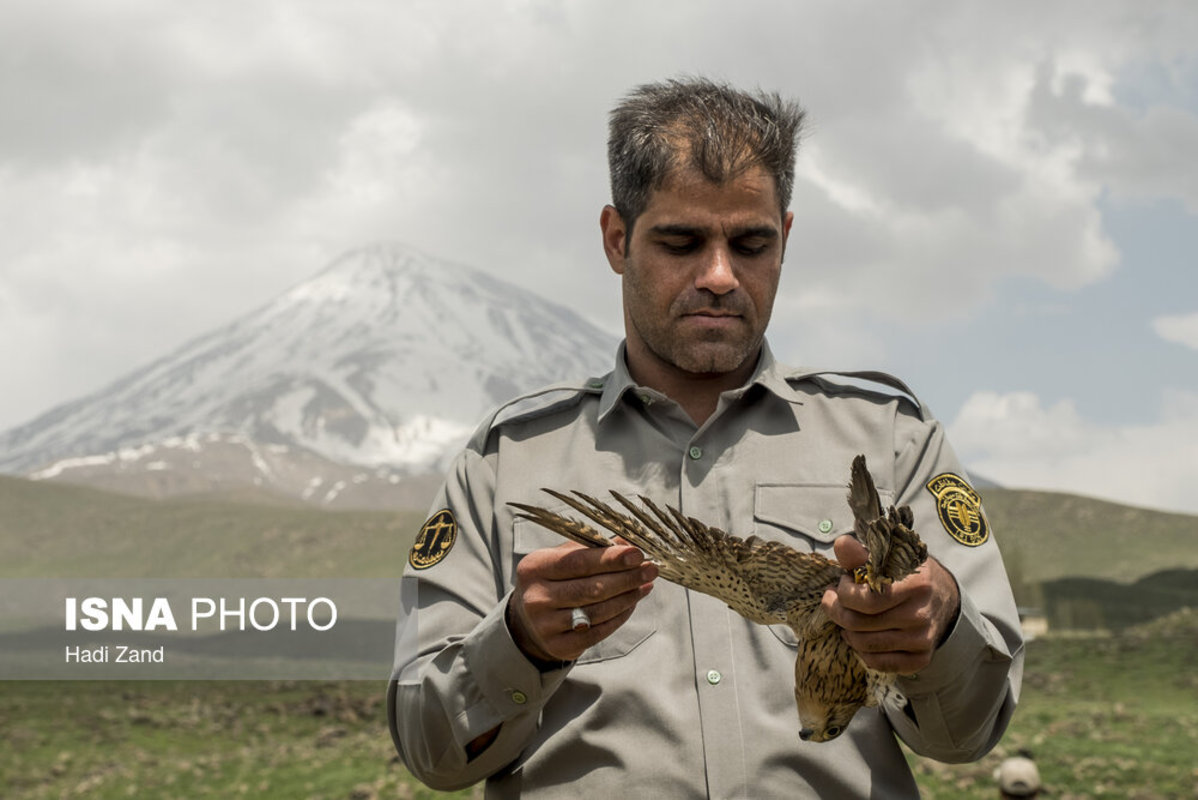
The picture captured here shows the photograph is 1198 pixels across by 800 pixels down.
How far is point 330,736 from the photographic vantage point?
94.7ft

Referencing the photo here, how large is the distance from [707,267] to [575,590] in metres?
1.41

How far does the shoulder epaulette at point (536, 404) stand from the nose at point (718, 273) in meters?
0.73

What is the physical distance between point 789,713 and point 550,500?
1.08 metres

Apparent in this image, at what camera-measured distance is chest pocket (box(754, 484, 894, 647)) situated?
4332 millimetres

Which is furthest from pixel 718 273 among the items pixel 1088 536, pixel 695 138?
pixel 1088 536

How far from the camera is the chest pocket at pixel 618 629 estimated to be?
420 cm

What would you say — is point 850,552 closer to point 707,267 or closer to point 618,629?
point 618,629

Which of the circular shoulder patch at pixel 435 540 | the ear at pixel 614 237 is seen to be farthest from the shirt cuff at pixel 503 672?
the ear at pixel 614 237

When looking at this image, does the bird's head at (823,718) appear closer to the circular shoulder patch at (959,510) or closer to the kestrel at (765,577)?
the kestrel at (765,577)

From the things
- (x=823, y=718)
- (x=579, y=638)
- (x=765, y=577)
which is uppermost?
(x=765, y=577)

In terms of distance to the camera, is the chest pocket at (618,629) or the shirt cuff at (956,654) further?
the chest pocket at (618,629)

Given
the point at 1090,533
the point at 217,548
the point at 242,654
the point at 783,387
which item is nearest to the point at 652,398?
the point at 783,387

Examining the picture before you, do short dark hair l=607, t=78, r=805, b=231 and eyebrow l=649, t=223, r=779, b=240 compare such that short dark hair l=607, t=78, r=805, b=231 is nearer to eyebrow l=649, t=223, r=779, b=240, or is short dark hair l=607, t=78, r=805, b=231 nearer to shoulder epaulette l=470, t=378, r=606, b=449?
eyebrow l=649, t=223, r=779, b=240

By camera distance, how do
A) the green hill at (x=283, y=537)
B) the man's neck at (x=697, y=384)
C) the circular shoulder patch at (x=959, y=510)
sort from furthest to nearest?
the green hill at (x=283, y=537) → the man's neck at (x=697, y=384) → the circular shoulder patch at (x=959, y=510)
